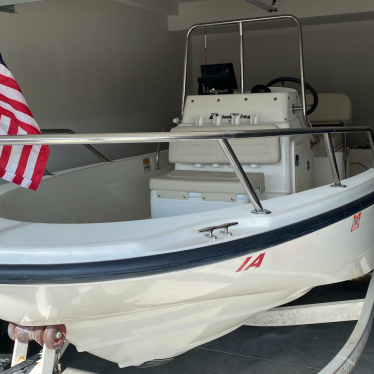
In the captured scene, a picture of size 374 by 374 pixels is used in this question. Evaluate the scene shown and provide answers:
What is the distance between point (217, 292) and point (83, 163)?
2.43m

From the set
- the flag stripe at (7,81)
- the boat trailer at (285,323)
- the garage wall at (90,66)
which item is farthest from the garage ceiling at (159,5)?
the boat trailer at (285,323)

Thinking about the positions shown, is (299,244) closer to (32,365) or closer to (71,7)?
(32,365)

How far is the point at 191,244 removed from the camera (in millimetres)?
1470

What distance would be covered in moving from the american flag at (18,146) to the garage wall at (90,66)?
1401 mm

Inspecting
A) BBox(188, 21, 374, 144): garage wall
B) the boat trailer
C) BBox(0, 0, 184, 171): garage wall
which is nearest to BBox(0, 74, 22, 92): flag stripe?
the boat trailer

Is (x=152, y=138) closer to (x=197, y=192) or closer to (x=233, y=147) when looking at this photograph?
(x=197, y=192)

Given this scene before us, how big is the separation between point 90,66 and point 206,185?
208cm

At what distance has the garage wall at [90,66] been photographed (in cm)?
324

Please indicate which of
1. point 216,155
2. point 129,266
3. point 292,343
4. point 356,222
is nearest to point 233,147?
point 216,155

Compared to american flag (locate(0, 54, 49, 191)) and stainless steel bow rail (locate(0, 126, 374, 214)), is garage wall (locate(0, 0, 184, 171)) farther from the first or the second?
stainless steel bow rail (locate(0, 126, 374, 214))

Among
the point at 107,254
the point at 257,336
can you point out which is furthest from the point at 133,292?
the point at 257,336

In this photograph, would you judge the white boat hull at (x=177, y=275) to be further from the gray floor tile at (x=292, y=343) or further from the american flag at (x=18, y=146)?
the gray floor tile at (x=292, y=343)

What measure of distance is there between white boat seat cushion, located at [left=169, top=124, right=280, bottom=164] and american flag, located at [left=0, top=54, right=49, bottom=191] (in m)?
0.93

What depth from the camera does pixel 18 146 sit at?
1.78m
